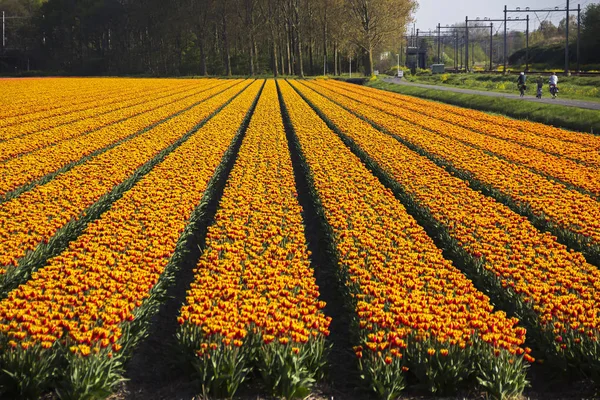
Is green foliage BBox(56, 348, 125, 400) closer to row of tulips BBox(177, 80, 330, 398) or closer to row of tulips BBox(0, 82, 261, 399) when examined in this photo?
row of tulips BBox(0, 82, 261, 399)

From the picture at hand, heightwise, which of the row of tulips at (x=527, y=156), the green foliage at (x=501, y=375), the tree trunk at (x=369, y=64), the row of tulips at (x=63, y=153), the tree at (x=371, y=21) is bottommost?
the green foliage at (x=501, y=375)

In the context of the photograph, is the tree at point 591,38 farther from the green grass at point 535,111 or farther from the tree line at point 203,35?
the green grass at point 535,111

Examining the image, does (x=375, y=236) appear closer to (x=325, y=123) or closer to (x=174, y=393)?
(x=174, y=393)

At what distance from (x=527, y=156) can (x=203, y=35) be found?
6987 cm

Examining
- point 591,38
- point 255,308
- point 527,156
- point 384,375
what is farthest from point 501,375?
point 591,38

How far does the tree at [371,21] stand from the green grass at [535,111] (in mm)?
27907

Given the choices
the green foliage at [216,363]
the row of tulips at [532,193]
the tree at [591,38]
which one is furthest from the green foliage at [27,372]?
the tree at [591,38]

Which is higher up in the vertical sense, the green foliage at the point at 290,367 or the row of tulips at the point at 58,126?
the row of tulips at the point at 58,126

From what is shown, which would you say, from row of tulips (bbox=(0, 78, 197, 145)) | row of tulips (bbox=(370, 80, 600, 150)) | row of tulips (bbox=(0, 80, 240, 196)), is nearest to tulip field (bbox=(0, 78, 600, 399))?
row of tulips (bbox=(0, 80, 240, 196))

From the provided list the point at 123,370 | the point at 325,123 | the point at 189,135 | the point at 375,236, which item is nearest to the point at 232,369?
the point at 123,370

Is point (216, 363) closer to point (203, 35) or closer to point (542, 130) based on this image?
point (542, 130)

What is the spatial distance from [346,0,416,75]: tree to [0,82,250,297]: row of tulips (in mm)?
51905

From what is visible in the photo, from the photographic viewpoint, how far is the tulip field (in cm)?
527

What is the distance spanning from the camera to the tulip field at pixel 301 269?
5.27 metres
